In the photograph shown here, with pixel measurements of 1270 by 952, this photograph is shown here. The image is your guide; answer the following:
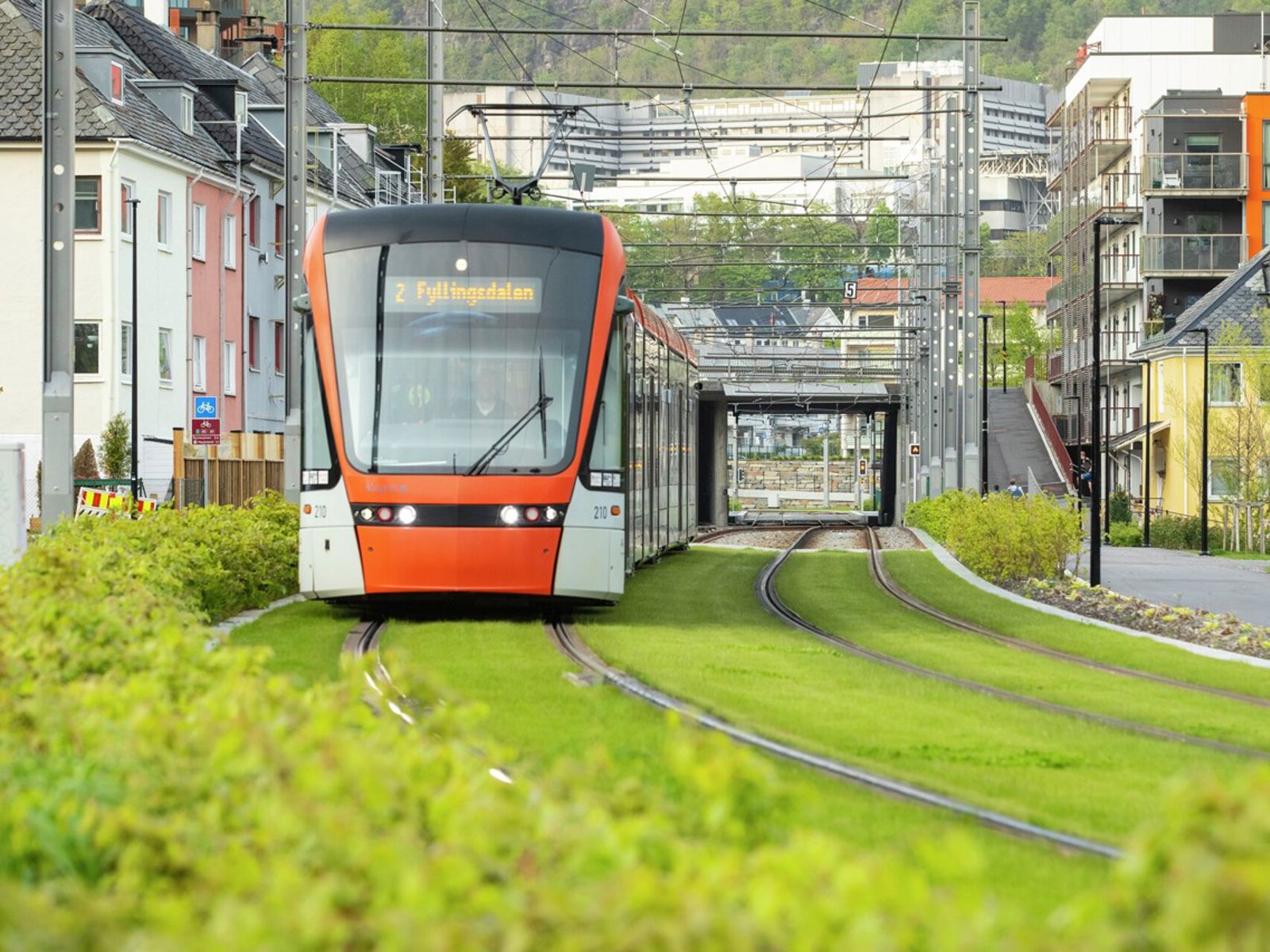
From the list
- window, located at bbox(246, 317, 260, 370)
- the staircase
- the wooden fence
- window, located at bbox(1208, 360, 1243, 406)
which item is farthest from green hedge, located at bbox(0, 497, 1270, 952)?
the staircase

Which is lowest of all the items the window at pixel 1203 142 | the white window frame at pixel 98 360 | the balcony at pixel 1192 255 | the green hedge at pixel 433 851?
the green hedge at pixel 433 851

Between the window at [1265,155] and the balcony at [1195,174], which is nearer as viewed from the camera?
the window at [1265,155]

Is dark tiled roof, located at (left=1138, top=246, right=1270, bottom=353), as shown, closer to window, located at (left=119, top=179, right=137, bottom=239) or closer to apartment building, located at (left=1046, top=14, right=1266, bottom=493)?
apartment building, located at (left=1046, top=14, right=1266, bottom=493)

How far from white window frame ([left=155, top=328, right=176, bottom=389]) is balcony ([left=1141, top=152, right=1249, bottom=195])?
137ft

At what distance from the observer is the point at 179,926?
354 centimetres

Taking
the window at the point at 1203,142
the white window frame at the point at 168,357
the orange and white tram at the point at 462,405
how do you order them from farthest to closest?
the window at the point at 1203,142 < the white window frame at the point at 168,357 < the orange and white tram at the point at 462,405

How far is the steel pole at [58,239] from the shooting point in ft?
59.7

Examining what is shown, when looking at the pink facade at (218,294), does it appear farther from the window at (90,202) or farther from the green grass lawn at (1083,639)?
the green grass lawn at (1083,639)

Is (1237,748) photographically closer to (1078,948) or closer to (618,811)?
(618,811)

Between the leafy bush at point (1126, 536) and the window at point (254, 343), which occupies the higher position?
the window at point (254, 343)

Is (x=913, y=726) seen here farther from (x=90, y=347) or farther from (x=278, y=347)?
(x=278, y=347)

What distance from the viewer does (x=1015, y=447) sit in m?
94.2

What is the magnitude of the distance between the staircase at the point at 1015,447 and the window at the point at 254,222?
3598cm

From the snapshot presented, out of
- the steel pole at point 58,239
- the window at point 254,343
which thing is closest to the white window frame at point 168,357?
the window at point 254,343
